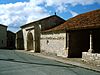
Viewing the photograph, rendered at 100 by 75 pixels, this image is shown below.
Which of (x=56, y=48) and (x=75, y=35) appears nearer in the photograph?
(x=75, y=35)

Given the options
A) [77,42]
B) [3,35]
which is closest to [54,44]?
[77,42]

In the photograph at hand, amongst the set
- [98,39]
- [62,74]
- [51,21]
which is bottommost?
[62,74]

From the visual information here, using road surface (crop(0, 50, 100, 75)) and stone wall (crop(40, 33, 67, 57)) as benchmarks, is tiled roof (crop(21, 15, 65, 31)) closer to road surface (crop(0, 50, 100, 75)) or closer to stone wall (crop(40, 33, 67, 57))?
stone wall (crop(40, 33, 67, 57))

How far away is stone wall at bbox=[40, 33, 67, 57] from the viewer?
78.8 feet

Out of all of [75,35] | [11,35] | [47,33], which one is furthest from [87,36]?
[11,35]

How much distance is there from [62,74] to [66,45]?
11.4m

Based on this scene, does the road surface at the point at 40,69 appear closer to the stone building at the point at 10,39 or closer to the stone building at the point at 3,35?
the stone building at the point at 3,35

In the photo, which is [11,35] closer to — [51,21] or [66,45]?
[51,21]

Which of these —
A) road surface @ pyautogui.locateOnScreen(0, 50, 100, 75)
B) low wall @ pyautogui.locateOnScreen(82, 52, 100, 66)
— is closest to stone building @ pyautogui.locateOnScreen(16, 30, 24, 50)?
road surface @ pyautogui.locateOnScreen(0, 50, 100, 75)

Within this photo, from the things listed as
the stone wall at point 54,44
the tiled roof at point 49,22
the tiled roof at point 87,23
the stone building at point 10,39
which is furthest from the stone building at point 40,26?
the stone building at point 10,39

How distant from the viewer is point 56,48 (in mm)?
25734

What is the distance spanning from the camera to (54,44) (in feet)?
86.5

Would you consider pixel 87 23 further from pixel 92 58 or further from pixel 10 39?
pixel 10 39

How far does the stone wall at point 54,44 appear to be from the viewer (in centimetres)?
2403
